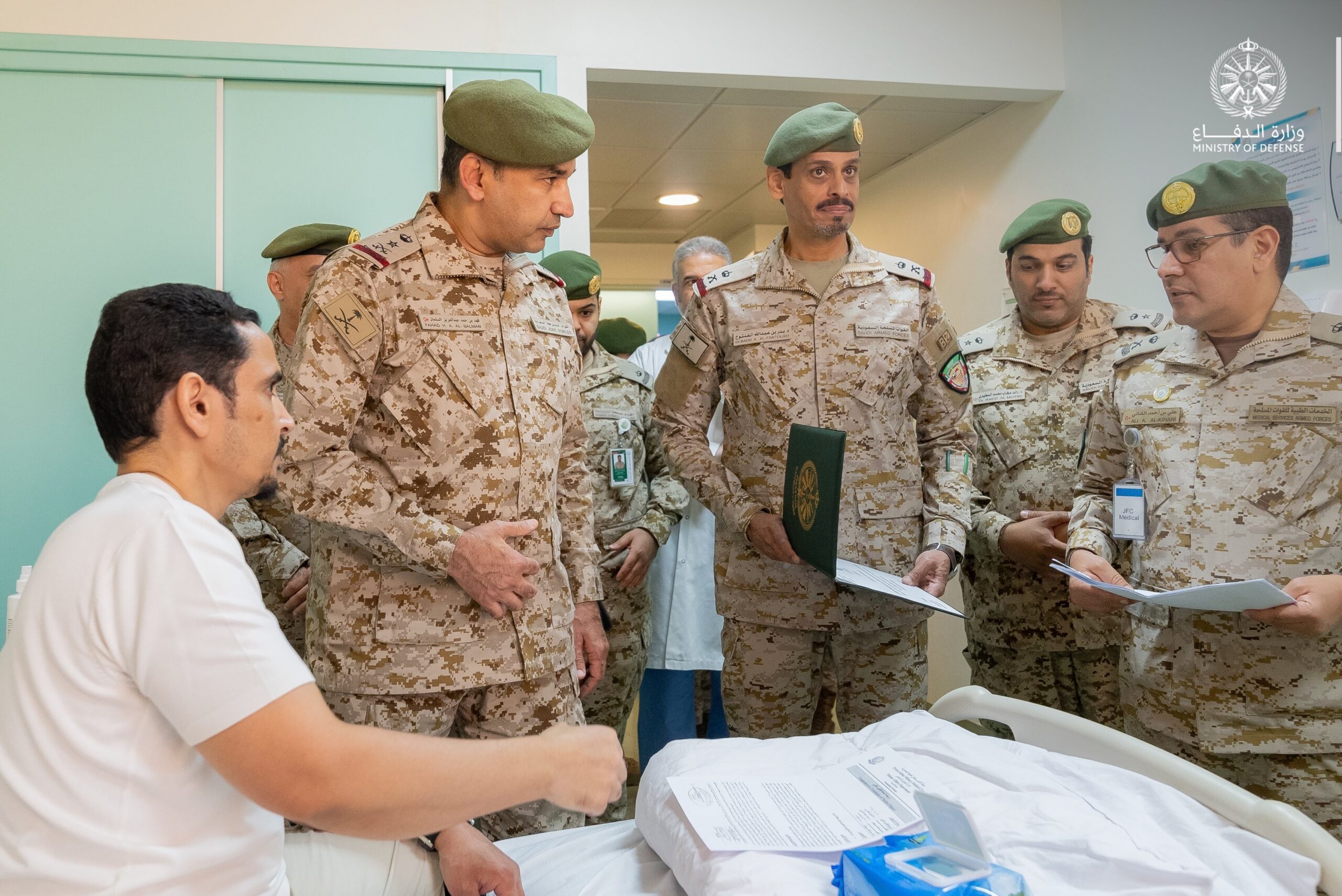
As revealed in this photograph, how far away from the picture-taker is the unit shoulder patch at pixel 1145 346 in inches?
80.3

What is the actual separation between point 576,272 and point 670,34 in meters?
1.04

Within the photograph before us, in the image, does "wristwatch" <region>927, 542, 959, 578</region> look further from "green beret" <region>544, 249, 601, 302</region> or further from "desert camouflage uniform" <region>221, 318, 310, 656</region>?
"desert camouflage uniform" <region>221, 318, 310, 656</region>

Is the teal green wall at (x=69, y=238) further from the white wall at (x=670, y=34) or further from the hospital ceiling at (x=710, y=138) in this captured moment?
the hospital ceiling at (x=710, y=138)

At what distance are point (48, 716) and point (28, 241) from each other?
2400mm

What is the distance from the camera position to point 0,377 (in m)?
2.73

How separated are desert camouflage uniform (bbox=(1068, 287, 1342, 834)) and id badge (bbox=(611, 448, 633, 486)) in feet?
4.97

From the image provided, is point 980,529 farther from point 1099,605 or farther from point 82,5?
point 82,5

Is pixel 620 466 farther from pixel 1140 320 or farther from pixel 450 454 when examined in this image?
pixel 1140 320

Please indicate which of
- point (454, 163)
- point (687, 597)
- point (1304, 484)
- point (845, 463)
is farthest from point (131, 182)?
point (1304, 484)

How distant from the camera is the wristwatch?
7.16 ft

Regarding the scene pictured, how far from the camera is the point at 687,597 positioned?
322 cm

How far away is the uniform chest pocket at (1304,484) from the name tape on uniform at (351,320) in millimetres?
1675

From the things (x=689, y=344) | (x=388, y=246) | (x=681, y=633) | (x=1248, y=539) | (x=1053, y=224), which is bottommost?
(x=681, y=633)

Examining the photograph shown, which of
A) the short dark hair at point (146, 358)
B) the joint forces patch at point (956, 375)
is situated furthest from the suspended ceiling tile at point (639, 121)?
the short dark hair at point (146, 358)
